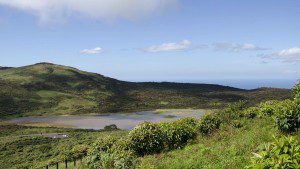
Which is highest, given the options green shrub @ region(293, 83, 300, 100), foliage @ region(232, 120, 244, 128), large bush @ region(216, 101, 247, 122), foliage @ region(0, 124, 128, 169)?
green shrub @ region(293, 83, 300, 100)

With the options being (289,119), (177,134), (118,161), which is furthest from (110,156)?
(289,119)

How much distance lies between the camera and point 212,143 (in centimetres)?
2181

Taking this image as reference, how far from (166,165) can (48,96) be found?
557ft

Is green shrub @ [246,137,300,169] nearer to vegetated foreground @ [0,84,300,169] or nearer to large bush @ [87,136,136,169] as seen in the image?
vegetated foreground @ [0,84,300,169]

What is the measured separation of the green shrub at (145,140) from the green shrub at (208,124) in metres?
3.52

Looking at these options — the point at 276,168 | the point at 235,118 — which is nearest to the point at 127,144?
the point at 235,118

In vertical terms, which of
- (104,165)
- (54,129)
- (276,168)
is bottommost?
(54,129)

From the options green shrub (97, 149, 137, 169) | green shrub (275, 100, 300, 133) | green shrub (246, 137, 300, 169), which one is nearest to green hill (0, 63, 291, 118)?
green shrub (275, 100, 300, 133)

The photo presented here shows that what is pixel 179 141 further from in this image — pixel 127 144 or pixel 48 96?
pixel 48 96

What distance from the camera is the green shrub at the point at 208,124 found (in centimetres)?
2580

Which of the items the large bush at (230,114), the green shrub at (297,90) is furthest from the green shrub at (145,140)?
the green shrub at (297,90)

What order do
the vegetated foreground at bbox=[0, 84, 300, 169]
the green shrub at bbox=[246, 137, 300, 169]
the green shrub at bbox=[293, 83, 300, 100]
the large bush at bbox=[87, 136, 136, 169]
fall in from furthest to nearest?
the green shrub at bbox=[293, 83, 300, 100], the large bush at bbox=[87, 136, 136, 169], the vegetated foreground at bbox=[0, 84, 300, 169], the green shrub at bbox=[246, 137, 300, 169]

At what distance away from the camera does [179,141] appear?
81.3 feet

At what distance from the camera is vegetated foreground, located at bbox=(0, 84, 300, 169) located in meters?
9.09
